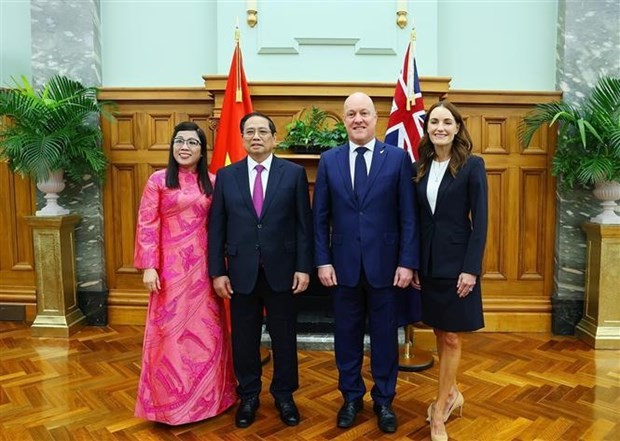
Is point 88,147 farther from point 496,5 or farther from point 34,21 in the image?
point 496,5

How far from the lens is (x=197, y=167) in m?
2.45

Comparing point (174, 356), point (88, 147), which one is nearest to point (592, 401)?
point (174, 356)

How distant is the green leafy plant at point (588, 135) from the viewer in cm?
333

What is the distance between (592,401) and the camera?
2.65m

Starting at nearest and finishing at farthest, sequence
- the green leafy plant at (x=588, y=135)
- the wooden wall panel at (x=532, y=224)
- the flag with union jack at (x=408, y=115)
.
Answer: the flag with union jack at (x=408, y=115) < the green leafy plant at (x=588, y=135) < the wooden wall panel at (x=532, y=224)

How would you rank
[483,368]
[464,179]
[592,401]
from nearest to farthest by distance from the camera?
[464,179] → [592,401] → [483,368]

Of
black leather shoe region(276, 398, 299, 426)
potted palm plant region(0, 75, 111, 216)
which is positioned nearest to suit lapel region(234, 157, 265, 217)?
black leather shoe region(276, 398, 299, 426)

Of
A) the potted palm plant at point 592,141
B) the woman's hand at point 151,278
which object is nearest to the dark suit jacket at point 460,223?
the woman's hand at point 151,278

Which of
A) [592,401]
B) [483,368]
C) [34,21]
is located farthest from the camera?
[34,21]

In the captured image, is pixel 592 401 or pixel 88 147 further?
pixel 88 147

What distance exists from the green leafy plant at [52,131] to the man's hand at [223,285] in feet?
5.93

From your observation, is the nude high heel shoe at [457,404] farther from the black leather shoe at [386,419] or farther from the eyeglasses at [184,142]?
the eyeglasses at [184,142]

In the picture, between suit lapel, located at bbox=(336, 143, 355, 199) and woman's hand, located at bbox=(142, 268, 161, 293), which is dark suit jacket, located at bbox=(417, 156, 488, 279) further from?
woman's hand, located at bbox=(142, 268, 161, 293)

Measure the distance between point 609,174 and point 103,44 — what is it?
12.7ft
